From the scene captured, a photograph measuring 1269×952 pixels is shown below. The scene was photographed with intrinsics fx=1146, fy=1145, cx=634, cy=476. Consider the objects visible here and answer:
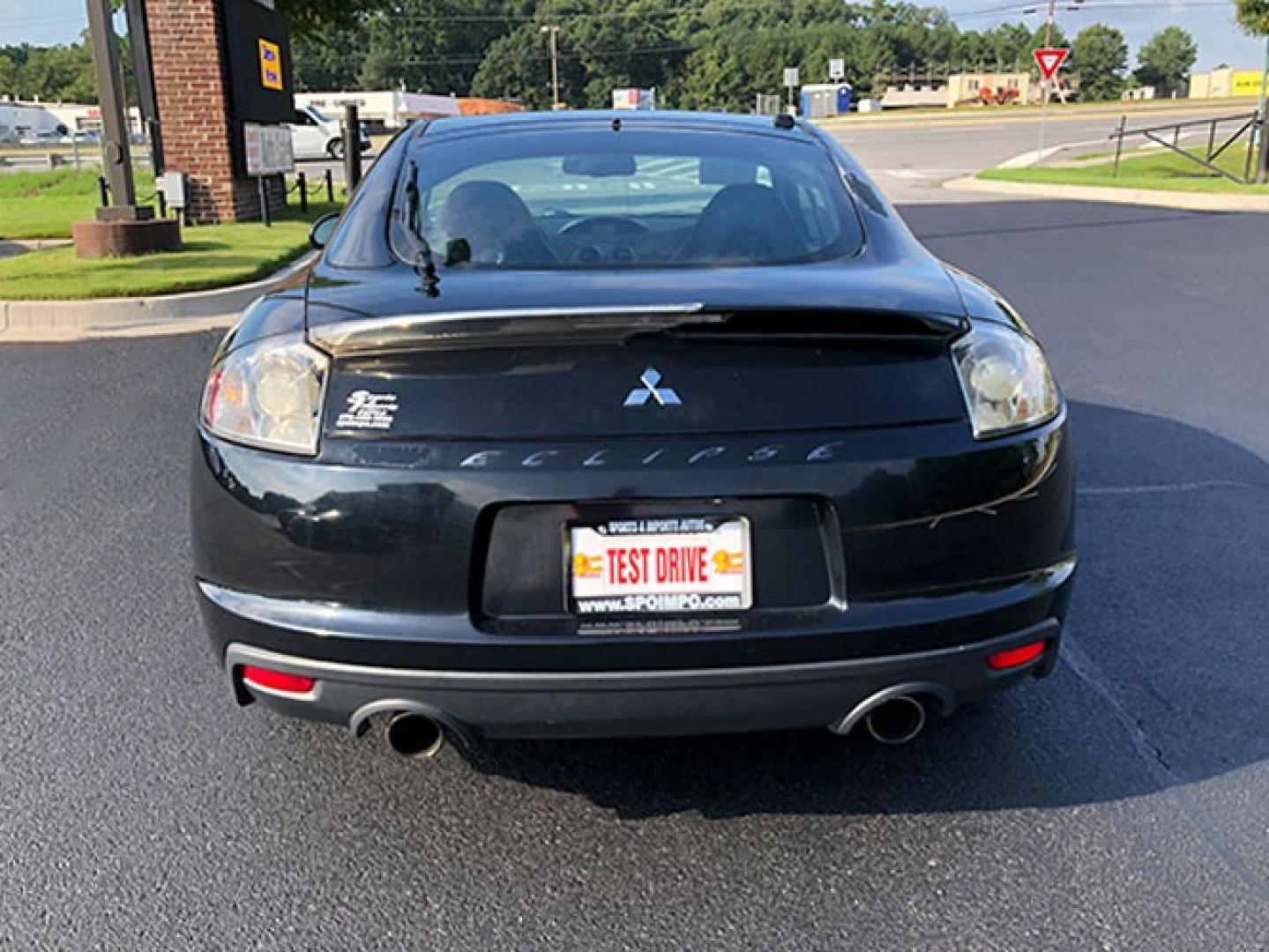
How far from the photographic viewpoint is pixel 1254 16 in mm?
21438

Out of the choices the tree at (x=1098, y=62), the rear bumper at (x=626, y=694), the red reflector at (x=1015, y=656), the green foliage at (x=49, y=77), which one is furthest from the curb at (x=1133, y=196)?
the green foliage at (x=49, y=77)

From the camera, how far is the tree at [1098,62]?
125312mm

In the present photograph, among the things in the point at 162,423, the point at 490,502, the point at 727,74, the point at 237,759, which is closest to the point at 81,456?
the point at 162,423

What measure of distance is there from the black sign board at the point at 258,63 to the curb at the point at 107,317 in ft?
20.2

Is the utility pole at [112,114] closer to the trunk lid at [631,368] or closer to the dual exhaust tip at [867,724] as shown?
the trunk lid at [631,368]

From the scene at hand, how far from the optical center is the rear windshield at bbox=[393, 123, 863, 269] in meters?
2.95

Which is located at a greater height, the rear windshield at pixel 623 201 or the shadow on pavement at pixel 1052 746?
the rear windshield at pixel 623 201

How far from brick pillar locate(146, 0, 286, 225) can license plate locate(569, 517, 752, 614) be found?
13.2 m

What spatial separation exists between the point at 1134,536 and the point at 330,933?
10.9ft

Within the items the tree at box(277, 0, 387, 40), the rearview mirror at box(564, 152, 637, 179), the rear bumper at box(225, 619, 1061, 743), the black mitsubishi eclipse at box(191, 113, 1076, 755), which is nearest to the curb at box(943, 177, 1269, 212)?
the tree at box(277, 0, 387, 40)

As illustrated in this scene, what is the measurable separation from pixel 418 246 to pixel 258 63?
45.0 ft

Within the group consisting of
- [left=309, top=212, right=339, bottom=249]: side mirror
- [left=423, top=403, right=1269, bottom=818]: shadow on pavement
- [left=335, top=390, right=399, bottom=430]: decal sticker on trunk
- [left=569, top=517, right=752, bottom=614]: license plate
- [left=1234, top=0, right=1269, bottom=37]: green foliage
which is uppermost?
[left=1234, top=0, right=1269, bottom=37]: green foliage

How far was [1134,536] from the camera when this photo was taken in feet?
14.2

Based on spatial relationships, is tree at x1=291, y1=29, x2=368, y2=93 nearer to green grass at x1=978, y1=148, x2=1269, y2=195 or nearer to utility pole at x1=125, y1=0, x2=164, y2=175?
green grass at x1=978, y1=148, x2=1269, y2=195
